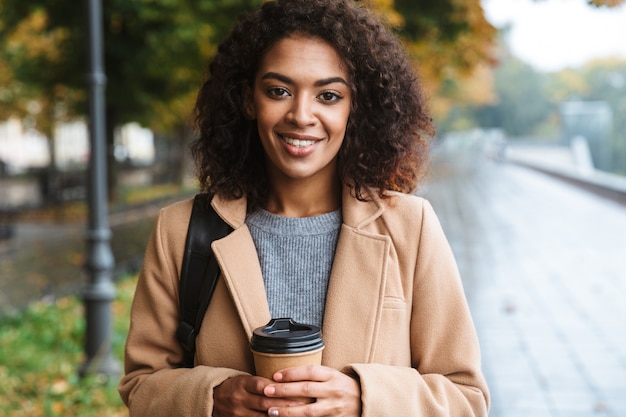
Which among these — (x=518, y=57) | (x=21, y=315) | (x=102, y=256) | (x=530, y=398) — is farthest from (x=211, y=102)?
(x=518, y=57)

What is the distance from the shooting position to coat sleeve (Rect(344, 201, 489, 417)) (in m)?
1.98

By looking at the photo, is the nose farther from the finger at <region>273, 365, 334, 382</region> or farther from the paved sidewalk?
the paved sidewalk

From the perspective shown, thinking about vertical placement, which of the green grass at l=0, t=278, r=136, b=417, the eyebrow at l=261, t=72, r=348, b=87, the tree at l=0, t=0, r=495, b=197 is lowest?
the green grass at l=0, t=278, r=136, b=417

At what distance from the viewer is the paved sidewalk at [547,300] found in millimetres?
5727

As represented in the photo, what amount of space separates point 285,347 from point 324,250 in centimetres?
47

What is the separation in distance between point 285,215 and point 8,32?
13.8 metres

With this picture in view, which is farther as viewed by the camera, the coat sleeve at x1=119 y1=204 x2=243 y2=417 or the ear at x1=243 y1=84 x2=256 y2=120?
the ear at x1=243 y1=84 x2=256 y2=120

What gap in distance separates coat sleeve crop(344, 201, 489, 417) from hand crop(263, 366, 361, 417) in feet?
0.39

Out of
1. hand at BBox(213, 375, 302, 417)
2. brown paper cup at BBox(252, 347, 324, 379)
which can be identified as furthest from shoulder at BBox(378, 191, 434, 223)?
hand at BBox(213, 375, 302, 417)

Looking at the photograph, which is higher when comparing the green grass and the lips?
the lips

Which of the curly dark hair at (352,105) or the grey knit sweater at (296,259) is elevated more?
the curly dark hair at (352,105)

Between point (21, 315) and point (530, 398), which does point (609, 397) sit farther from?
point (21, 315)

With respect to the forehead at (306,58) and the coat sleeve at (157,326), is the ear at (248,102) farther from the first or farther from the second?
the coat sleeve at (157,326)

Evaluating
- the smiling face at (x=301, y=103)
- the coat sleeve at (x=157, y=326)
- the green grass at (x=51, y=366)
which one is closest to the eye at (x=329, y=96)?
the smiling face at (x=301, y=103)
